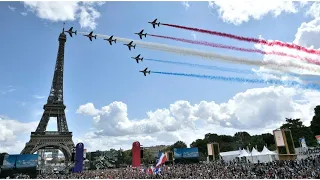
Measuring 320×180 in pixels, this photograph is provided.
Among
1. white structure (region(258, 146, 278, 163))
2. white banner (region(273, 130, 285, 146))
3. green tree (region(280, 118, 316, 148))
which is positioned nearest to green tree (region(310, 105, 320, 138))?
green tree (region(280, 118, 316, 148))

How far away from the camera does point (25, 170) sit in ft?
219

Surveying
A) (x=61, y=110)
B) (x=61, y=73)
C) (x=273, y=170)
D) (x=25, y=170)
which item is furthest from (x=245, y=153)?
(x=61, y=73)

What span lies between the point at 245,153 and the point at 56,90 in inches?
3226

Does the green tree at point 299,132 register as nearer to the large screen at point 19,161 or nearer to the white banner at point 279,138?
the white banner at point 279,138

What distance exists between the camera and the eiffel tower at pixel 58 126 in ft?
343

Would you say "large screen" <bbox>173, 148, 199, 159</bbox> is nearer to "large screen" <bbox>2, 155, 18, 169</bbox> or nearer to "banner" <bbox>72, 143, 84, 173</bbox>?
"banner" <bbox>72, 143, 84, 173</bbox>

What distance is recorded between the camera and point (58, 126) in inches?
4377

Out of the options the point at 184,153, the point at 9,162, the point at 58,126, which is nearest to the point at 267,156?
the point at 184,153

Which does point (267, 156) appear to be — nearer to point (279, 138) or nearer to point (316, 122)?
point (279, 138)

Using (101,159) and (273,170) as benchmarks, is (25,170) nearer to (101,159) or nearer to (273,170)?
(101,159)

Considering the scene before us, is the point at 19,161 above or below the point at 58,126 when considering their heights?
below

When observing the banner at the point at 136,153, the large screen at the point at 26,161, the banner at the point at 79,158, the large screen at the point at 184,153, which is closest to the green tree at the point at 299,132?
the large screen at the point at 184,153

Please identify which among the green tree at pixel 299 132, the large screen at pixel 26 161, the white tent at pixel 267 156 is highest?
the green tree at pixel 299 132

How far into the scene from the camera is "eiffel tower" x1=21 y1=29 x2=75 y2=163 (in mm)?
104438
